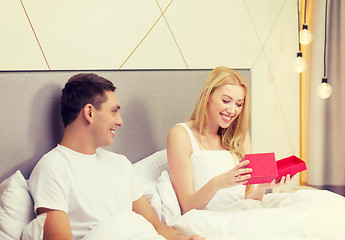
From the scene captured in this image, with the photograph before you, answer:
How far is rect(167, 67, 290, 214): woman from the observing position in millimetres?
Answer: 1656

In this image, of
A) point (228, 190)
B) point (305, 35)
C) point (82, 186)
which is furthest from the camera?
point (305, 35)

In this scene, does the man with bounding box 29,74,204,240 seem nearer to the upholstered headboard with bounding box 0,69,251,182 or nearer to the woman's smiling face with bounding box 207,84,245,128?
the upholstered headboard with bounding box 0,69,251,182

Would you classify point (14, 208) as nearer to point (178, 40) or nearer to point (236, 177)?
point (236, 177)

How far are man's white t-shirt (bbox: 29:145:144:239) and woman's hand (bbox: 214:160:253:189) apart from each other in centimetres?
33

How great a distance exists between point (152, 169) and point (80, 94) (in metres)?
0.58

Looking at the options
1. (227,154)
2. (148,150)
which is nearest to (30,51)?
(148,150)

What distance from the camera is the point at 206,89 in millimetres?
1810

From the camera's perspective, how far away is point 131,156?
1.83 meters

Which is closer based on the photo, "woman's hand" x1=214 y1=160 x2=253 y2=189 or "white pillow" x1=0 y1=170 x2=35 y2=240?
"white pillow" x1=0 y1=170 x2=35 y2=240

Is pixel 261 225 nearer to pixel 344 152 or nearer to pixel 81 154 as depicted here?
pixel 81 154

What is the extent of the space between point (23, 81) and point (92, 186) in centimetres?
47

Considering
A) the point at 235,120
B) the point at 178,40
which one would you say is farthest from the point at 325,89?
the point at 178,40

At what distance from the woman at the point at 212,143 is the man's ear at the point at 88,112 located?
0.44m

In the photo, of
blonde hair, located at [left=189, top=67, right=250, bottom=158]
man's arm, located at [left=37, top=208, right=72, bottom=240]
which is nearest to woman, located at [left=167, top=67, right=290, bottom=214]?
blonde hair, located at [left=189, top=67, right=250, bottom=158]
